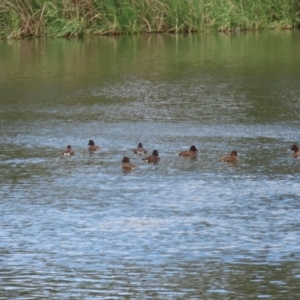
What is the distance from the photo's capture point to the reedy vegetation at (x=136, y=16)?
95.9ft

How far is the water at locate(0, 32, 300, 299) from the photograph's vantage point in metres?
9.51

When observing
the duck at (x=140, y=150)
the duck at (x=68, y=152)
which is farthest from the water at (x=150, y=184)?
the duck at (x=140, y=150)

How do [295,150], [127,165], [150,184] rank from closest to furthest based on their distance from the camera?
[150,184]
[127,165]
[295,150]

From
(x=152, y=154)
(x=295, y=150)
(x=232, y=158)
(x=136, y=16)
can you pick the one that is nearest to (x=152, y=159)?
(x=152, y=154)

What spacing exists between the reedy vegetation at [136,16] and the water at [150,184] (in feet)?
15.9

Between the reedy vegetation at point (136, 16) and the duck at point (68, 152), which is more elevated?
the reedy vegetation at point (136, 16)

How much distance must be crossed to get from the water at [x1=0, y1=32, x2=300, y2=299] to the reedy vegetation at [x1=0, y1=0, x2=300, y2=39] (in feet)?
15.9

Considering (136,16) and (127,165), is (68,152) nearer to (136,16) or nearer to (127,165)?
(127,165)

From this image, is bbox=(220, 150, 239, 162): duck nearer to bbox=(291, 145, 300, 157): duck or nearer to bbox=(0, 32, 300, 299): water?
bbox=(0, 32, 300, 299): water

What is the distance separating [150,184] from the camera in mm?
13055

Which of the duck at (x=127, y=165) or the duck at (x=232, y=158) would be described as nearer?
the duck at (x=127, y=165)

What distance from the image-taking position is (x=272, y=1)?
3144 cm

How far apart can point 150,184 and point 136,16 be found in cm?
1807

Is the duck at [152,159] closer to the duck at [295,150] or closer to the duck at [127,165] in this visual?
the duck at [127,165]
